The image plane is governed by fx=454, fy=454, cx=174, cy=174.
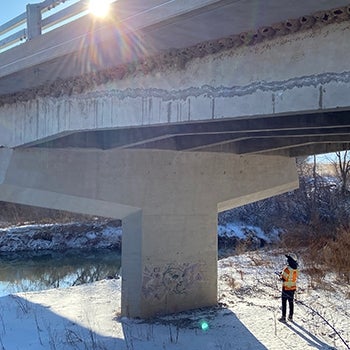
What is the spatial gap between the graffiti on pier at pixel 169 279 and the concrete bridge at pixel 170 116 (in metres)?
0.02

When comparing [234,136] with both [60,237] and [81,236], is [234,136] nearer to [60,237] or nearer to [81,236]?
[81,236]

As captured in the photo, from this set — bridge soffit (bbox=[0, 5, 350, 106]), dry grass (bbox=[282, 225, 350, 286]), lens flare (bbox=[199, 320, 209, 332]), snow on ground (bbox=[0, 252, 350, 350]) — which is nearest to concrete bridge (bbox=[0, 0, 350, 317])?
bridge soffit (bbox=[0, 5, 350, 106])

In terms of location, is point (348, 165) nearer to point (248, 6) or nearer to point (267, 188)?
point (267, 188)

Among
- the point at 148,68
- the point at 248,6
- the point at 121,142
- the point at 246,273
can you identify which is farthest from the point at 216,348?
the point at 246,273

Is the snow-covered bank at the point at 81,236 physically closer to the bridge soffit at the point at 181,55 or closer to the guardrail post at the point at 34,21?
the bridge soffit at the point at 181,55

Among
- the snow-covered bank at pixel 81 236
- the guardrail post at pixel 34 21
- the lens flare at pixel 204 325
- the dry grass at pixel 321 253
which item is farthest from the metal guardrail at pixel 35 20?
the snow-covered bank at pixel 81 236

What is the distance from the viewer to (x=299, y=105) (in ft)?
13.4

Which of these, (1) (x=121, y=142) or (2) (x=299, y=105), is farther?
(1) (x=121, y=142)

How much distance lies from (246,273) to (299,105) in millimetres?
10743

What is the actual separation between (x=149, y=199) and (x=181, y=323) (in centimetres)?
240

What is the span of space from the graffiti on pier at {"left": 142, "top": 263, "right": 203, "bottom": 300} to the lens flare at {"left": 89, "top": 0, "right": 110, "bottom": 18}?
5309mm

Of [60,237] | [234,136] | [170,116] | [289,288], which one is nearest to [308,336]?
[289,288]

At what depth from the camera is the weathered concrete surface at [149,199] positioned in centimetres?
831

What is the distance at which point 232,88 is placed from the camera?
15.2ft
